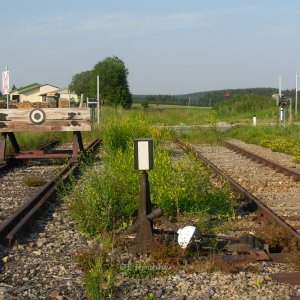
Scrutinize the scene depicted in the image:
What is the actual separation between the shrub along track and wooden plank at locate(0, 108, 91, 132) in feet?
11.1

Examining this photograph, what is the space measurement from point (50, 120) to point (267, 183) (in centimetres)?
576

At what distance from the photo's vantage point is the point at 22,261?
213 inches

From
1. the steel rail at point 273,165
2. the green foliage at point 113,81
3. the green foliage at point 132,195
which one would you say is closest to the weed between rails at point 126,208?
the green foliage at point 132,195

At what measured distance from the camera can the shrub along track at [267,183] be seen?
24.0 ft

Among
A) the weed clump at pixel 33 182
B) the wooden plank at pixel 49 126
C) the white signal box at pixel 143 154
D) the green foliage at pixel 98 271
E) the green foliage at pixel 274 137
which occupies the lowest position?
the green foliage at pixel 274 137

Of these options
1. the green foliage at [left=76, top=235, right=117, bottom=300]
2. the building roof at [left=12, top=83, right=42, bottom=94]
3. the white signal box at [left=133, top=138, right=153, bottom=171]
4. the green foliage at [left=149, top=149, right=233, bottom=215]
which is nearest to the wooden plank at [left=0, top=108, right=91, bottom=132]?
the green foliage at [left=149, top=149, right=233, bottom=215]

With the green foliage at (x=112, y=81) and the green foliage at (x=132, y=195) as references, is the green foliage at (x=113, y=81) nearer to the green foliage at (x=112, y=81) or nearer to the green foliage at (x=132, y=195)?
the green foliage at (x=112, y=81)

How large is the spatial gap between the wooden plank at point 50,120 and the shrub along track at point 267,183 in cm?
340

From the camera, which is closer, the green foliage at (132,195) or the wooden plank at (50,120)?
the green foliage at (132,195)

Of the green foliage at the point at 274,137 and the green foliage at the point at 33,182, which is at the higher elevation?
the green foliage at the point at 33,182

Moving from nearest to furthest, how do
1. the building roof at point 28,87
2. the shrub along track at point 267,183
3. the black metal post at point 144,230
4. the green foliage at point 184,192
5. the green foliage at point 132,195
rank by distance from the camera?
the black metal post at point 144,230
the green foliage at point 132,195
the shrub along track at point 267,183
the green foliage at point 184,192
the building roof at point 28,87

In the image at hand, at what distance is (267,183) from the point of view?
34.4 feet

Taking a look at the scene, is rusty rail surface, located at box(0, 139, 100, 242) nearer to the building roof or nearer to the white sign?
the white sign

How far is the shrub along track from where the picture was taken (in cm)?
730
